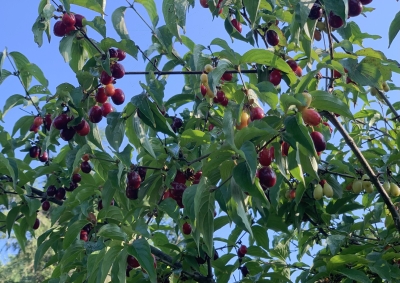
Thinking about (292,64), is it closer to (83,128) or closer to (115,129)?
(115,129)

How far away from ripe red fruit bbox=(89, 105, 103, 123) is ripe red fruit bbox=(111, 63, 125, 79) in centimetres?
16

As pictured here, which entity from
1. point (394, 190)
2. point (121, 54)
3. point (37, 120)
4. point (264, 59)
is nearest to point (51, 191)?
point (37, 120)

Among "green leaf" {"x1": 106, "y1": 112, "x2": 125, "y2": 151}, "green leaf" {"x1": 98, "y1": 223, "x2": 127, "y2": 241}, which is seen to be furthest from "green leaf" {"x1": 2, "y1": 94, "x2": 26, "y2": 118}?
"green leaf" {"x1": 98, "y1": 223, "x2": 127, "y2": 241}

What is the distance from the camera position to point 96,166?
2812 millimetres

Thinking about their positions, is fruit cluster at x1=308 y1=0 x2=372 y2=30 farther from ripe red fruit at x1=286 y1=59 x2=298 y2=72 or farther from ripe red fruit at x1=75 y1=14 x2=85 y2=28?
ripe red fruit at x1=75 y1=14 x2=85 y2=28

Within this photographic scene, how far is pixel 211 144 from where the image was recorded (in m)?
2.28

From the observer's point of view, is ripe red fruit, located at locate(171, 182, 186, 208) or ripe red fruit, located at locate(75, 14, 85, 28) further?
ripe red fruit, located at locate(75, 14, 85, 28)

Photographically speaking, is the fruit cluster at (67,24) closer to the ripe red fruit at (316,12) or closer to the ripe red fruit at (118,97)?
the ripe red fruit at (118,97)

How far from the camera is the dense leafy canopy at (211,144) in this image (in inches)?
73.2

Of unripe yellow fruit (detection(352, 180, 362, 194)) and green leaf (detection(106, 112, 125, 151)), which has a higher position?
unripe yellow fruit (detection(352, 180, 362, 194))

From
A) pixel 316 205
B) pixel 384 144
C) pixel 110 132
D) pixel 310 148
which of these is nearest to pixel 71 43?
pixel 110 132

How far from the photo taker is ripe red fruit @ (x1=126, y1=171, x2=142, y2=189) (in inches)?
92.5

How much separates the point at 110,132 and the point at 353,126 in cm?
225

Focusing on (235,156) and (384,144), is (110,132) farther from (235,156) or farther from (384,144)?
(384,144)
